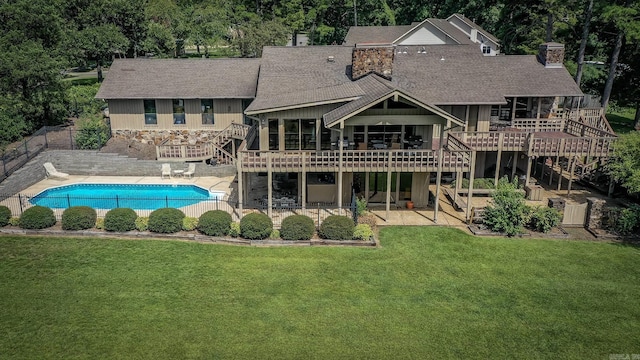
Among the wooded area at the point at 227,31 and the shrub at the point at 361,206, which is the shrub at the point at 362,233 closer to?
the shrub at the point at 361,206

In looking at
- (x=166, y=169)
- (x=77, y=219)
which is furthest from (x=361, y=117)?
(x=77, y=219)

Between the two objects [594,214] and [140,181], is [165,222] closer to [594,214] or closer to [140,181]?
[140,181]

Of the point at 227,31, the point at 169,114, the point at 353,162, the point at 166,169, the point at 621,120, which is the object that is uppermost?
the point at 227,31

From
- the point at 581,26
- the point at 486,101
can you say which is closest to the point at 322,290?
the point at 486,101

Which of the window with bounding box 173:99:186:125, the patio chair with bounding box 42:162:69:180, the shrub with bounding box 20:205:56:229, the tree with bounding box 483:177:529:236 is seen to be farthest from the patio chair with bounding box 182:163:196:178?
the tree with bounding box 483:177:529:236

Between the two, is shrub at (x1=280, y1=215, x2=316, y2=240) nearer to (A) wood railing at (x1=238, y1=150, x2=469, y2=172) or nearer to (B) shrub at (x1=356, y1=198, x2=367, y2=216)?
(B) shrub at (x1=356, y1=198, x2=367, y2=216)
